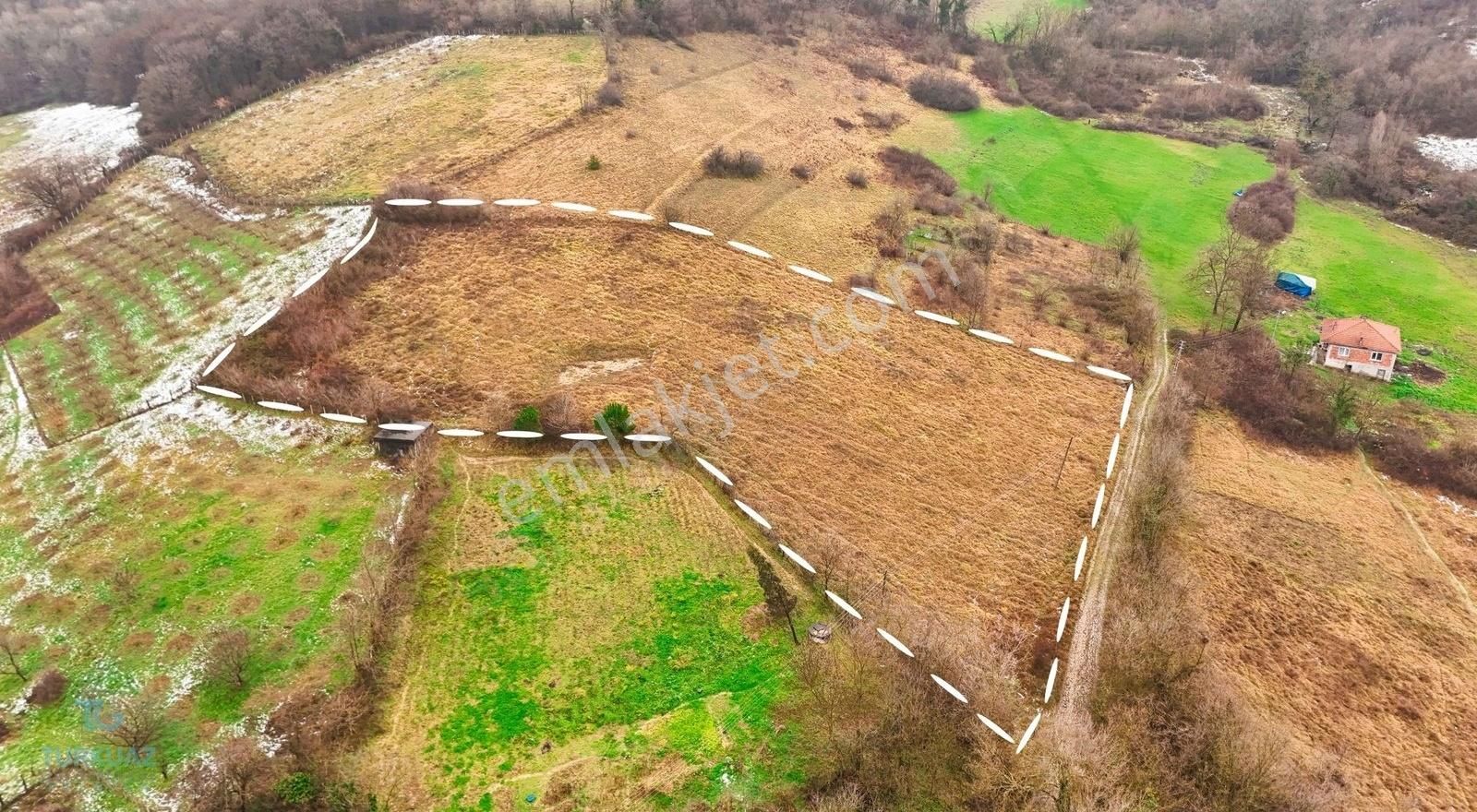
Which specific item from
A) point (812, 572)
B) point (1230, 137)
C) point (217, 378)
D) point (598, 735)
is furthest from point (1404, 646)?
point (1230, 137)

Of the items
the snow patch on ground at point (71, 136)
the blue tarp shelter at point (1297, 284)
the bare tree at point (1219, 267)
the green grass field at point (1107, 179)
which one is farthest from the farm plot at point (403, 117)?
the blue tarp shelter at point (1297, 284)

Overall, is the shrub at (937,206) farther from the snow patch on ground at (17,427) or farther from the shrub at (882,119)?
the snow patch on ground at (17,427)

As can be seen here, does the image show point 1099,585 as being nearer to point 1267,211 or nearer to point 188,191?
point 1267,211

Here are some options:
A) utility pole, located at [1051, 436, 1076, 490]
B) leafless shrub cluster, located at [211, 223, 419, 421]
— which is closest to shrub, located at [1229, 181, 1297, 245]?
utility pole, located at [1051, 436, 1076, 490]

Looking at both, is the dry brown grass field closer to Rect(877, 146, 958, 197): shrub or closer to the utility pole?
the utility pole

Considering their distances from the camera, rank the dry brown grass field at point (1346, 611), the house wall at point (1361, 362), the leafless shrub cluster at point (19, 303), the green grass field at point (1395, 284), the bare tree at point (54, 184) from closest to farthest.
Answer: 1. the dry brown grass field at point (1346, 611)
2. the leafless shrub cluster at point (19, 303)
3. the house wall at point (1361, 362)
4. the green grass field at point (1395, 284)
5. the bare tree at point (54, 184)
